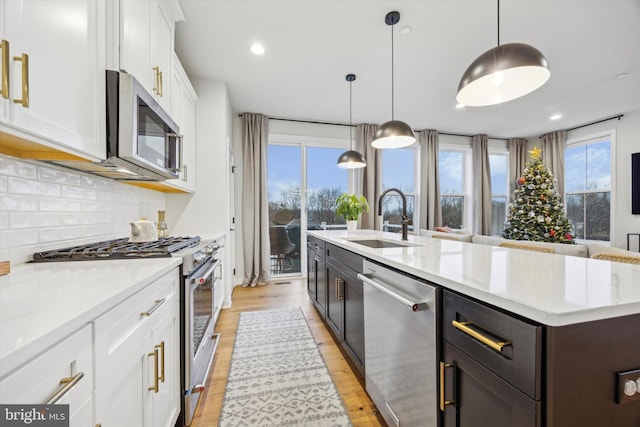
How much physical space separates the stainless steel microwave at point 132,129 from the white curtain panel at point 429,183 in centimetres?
462

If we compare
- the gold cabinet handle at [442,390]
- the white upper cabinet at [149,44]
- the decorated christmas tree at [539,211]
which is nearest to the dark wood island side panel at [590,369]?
the gold cabinet handle at [442,390]

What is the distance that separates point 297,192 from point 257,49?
2417 millimetres

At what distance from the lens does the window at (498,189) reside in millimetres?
5816

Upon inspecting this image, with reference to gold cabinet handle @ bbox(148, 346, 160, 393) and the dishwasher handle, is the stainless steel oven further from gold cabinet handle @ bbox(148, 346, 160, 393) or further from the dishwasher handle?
the dishwasher handle

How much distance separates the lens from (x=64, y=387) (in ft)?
1.89

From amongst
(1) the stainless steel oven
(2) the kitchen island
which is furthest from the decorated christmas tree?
(1) the stainless steel oven

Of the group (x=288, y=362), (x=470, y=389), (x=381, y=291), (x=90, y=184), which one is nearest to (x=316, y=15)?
(x=90, y=184)

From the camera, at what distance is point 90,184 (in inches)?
62.3

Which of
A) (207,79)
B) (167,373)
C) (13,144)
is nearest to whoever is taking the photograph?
(13,144)

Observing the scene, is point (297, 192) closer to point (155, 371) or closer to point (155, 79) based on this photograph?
point (155, 79)

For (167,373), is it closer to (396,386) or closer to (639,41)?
(396,386)

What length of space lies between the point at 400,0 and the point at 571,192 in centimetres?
569

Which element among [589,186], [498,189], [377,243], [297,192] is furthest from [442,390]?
[589,186]

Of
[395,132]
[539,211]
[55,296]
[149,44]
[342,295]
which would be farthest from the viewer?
[539,211]
